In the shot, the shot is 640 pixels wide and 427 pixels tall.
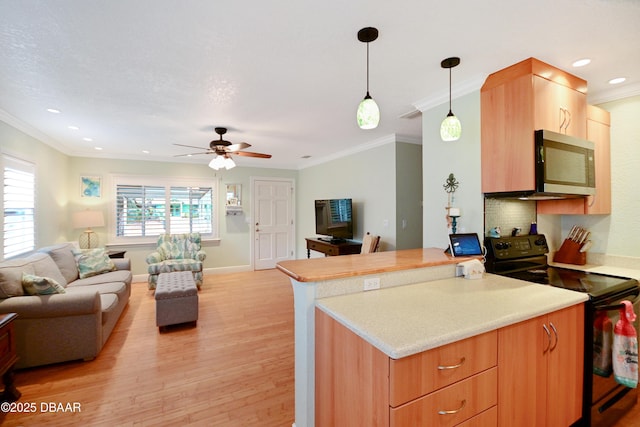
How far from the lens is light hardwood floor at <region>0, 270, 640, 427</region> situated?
1.94m

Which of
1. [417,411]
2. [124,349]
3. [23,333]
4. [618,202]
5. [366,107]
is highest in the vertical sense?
[366,107]

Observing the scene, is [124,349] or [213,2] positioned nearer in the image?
[213,2]

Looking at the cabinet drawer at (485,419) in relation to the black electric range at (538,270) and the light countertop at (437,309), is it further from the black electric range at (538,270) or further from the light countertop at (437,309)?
the black electric range at (538,270)

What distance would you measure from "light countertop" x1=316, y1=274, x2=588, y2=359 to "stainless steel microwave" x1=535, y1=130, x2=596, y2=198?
0.75 meters

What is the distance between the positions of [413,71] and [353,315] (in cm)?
190

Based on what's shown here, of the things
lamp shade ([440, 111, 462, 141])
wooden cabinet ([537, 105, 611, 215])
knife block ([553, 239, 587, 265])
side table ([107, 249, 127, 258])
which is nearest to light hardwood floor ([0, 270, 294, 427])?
side table ([107, 249, 127, 258])

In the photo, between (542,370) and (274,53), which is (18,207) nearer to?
(274,53)

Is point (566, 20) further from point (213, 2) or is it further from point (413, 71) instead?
point (213, 2)

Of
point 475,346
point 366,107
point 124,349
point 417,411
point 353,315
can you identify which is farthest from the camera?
point 124,349

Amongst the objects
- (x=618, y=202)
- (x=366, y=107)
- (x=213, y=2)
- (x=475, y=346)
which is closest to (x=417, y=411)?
(x=475, y=346)

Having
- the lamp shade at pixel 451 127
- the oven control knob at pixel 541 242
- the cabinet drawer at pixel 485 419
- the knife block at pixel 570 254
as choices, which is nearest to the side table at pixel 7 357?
the cabinet drawer at pixel 485 419

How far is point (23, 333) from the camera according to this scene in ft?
7.98

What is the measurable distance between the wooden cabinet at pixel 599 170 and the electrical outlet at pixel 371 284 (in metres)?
2.03

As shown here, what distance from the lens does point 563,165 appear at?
2078 mm
